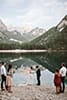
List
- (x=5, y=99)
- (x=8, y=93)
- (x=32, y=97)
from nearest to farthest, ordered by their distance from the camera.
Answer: (x=5, y=99) → (x=32, y=97) → (x=8, y=93)

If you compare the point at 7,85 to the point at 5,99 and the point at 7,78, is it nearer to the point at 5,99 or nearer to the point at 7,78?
the point at 7,78

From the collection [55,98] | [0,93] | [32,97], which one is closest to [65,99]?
[55,98]

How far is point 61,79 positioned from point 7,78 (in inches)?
223

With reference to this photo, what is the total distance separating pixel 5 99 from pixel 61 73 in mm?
7308

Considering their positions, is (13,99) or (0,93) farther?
(0,93)

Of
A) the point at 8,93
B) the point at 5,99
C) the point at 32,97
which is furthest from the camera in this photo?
the point at 8,93

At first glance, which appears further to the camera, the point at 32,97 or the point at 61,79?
the point at 61,79

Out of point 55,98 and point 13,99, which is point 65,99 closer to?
point 55,98

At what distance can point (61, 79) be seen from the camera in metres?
31.2

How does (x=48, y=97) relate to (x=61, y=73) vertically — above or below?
below

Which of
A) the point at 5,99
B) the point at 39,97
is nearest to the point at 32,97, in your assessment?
the point at 39,97

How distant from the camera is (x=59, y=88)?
31016 millimetres

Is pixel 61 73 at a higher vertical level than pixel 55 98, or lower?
higher

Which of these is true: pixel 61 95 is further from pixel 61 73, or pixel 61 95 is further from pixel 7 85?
pixel 7 85
